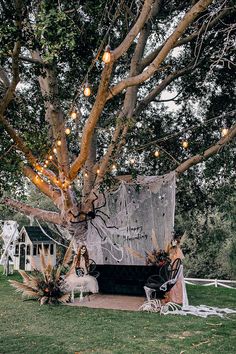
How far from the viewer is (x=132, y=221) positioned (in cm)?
817

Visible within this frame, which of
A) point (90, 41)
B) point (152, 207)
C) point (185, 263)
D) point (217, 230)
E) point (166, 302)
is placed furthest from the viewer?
point (185, 263)

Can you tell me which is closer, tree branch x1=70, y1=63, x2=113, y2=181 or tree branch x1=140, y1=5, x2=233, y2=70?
tree branch x1=70, y1=63, x2=113, y2=181

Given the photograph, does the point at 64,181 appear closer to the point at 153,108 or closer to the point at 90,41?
the point at 90,41

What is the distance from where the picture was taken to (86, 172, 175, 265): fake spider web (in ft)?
25.1

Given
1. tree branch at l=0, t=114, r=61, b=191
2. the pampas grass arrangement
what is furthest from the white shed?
tree branch at l=0, t=114, r=61, b=191

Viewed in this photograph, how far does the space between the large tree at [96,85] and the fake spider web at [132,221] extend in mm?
435

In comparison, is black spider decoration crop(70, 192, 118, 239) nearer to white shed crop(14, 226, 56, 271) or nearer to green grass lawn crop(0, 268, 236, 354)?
green grass lawn crop(0, 268, 236, 354)

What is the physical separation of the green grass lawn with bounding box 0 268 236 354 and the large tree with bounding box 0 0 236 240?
2278 millimetres

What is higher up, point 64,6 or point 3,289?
point 64,6

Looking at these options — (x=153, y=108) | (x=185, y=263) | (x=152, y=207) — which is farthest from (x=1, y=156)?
(x=185, y=263)

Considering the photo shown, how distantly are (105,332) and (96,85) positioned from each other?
5108 mm

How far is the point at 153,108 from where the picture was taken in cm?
977

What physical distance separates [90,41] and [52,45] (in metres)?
1.99

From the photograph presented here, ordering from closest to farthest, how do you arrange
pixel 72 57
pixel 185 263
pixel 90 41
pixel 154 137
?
pixel 90 41 → pixel 72 57 → pixel 154 137 → pixel 185 263
